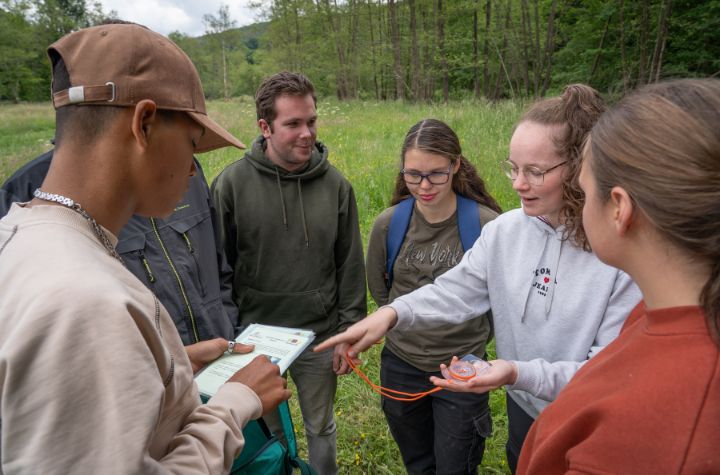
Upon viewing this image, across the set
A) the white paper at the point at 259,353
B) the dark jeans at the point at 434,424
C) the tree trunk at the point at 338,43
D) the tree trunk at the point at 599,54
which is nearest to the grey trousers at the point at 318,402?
the dark jeans at the point at 434,424

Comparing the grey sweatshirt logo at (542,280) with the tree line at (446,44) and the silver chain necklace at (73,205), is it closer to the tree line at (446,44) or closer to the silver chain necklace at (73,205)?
the silver chain necklace at (73,205)

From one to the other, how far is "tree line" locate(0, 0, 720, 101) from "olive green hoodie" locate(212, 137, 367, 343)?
7255 millimetres

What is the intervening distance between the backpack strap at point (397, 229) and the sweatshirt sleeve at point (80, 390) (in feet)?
6.13

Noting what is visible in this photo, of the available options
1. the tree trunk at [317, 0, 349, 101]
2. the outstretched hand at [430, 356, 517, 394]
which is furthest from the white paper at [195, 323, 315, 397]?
the tree trunk at [317, 0, 349, 101]

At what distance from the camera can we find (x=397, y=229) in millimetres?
2691

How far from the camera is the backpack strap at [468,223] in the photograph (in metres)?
2.53

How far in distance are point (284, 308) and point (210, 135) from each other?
1651mm

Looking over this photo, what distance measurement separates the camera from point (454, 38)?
26.5m

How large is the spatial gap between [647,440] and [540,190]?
109cm

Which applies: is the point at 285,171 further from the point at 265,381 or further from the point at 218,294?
the point at 265,381

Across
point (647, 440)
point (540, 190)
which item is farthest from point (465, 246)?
point (647, 440)

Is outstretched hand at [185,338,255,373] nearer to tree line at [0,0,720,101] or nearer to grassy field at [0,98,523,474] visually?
grassy field at [0,98,523,474]

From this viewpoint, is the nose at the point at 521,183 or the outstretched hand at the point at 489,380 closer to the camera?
the outstretched hand at the point at 489,380

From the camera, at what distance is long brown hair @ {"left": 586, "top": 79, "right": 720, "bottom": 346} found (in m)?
0.93
